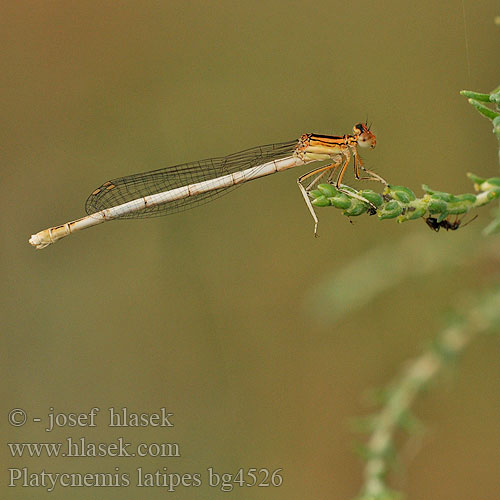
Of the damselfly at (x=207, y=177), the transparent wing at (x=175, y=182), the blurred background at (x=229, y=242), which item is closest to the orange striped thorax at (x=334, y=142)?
the damselfly at (x=207, y=177)

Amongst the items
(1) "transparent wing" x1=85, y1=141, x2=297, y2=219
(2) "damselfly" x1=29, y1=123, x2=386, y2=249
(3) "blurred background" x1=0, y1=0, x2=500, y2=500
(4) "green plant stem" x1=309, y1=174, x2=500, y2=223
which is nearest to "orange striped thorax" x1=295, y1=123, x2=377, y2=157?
(2) "damselfly" x1=29, y1=123, x2=386, y2=249

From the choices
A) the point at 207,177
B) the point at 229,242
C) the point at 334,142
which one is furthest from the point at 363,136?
the point at 229,242

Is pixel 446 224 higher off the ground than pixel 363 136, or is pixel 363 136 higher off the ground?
pixel 363 136

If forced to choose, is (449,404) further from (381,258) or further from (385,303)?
(381,258)

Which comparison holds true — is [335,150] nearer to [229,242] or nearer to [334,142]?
[334,142]

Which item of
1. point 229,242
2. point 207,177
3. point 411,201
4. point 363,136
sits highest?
point 229,242

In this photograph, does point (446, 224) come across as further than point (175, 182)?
No

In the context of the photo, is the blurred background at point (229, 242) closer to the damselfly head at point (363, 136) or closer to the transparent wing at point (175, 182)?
the transparent wing at point (175, 182)
